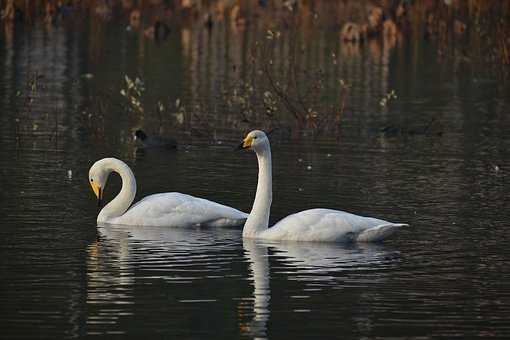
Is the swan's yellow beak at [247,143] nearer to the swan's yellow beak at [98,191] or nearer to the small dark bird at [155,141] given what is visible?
the swan's yellow beak at [98,191]

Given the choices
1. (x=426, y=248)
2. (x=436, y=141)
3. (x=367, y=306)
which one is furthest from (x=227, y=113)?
(x=367, y=306)

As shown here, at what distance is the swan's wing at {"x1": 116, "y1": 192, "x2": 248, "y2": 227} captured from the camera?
49.3 feet

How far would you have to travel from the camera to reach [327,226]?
13961mm

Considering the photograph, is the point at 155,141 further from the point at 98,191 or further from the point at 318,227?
the point at 318,227

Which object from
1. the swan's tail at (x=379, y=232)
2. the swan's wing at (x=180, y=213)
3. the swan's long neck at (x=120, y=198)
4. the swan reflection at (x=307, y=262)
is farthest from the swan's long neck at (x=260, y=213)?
the swan's long neck at (x=120, y=198)

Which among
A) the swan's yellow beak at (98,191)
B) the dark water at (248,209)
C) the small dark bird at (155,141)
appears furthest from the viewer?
the small dark bird at (155,141)

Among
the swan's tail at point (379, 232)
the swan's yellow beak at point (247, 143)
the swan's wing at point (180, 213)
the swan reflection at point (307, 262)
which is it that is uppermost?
the swan's yellow beak at point (247, 143)

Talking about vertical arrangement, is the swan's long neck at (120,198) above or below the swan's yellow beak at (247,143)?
below

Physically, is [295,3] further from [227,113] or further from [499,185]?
[499,185]

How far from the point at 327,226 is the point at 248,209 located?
85.7 inches

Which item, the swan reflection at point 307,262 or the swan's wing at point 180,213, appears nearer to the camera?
the swan reflection at point 307,262

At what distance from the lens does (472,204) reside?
16.3 meters

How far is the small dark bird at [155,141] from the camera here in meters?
20.8

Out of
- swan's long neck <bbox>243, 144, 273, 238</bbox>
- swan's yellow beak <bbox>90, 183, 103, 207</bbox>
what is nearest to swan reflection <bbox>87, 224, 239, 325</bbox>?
swan's long neck <bbox>243, 144, 273, 238</bbox>
